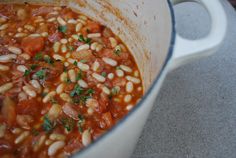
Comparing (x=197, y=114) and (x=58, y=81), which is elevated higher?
(x=58, y=81)

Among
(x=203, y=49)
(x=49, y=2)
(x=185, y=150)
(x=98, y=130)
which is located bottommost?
(x=185, y=150)

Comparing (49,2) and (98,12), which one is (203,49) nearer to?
(98,12)

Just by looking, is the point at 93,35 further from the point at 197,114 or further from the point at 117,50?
the point at 197,114

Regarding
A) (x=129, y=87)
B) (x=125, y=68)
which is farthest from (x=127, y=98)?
(x=125, y=68)

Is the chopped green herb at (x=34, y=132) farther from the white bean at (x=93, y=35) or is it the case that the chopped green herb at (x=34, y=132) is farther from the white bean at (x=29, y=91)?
the white bean at (x=93, y=35)

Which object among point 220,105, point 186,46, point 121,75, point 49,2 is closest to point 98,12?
point 49,2

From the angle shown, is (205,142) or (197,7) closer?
(205,142)

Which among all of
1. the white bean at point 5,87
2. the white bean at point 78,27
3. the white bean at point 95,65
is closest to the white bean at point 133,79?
the white bean at point 95,65
